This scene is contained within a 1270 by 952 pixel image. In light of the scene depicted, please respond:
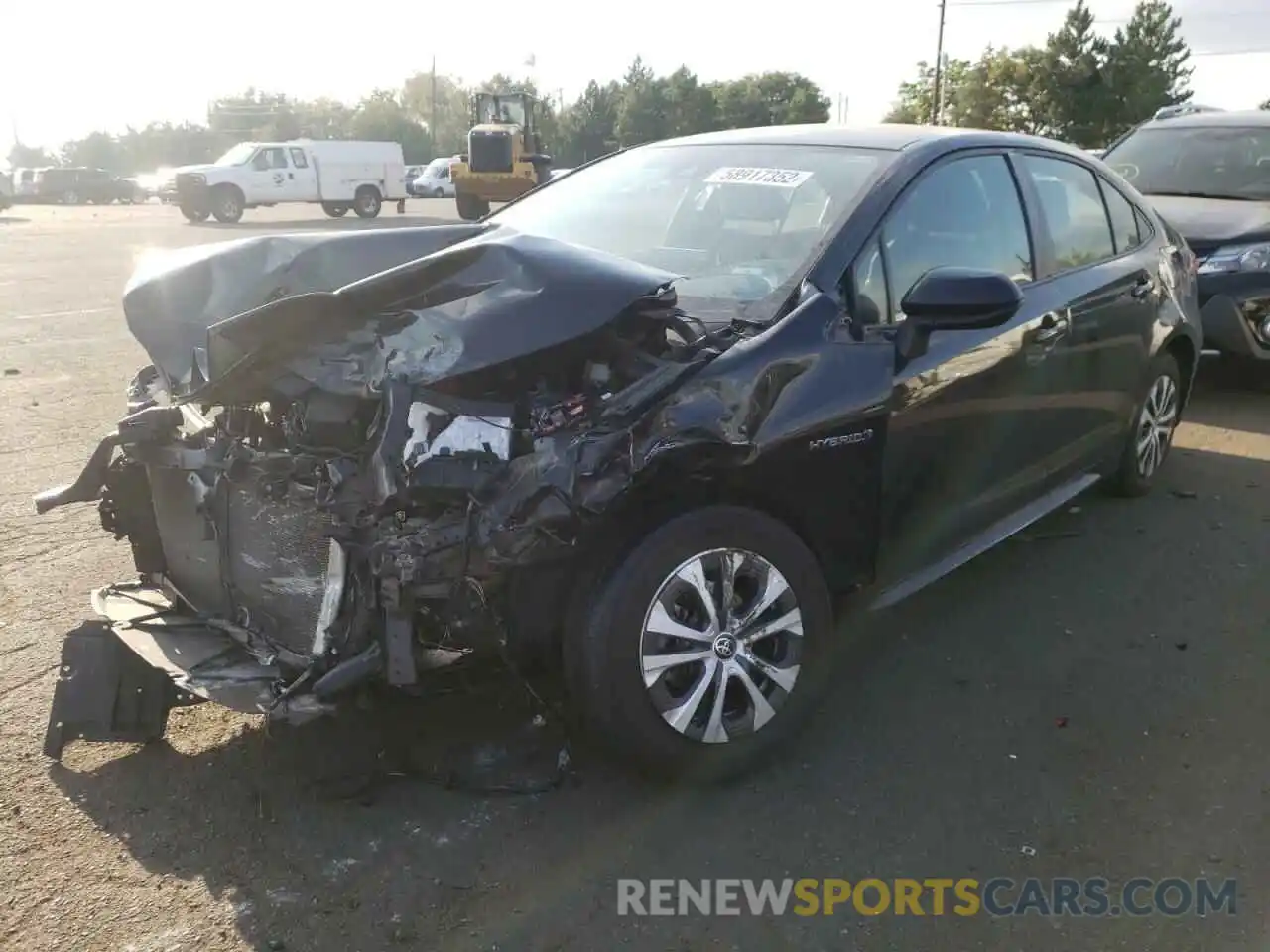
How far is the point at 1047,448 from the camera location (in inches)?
167

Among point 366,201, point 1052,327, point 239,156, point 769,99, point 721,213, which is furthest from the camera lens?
point 769,99

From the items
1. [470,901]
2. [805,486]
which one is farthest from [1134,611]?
[470,901]

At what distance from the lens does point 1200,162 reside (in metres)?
8.40

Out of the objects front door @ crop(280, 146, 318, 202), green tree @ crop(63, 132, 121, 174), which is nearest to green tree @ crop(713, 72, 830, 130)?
front door @ crop(280, 146, 318, 202)

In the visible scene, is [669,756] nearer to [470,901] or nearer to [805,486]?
[470,901]

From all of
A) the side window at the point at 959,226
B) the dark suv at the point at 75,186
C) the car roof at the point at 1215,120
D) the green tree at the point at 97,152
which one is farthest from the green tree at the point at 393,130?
the side window at the point at 959,226

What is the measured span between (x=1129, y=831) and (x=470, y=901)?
176 cm

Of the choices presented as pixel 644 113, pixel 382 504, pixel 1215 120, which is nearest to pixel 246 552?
pixel 382 504

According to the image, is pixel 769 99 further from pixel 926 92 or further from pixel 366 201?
pixel 366 201

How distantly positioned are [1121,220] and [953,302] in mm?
2319

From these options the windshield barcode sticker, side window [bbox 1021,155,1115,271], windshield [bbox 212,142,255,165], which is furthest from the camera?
windshield [bbox 212,142,255,165]

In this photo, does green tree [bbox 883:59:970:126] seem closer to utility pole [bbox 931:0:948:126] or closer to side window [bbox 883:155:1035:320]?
utility pole [bbox 931:0:948:126]

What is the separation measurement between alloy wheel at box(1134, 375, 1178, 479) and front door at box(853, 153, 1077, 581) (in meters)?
1.27

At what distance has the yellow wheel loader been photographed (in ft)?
80.8
